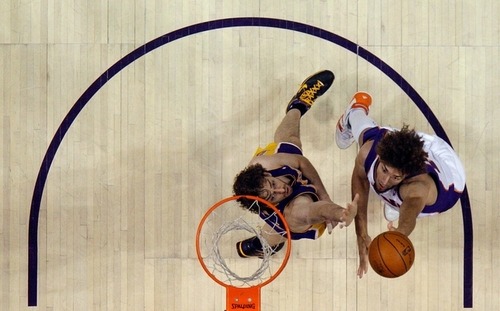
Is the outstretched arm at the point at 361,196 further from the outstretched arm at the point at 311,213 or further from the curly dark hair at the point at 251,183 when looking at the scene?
the curly dark hair at the point at 251,183

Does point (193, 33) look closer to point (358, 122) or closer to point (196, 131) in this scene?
point (196, 131)

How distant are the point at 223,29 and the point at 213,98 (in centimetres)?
67

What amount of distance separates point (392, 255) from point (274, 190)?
1.06 meters

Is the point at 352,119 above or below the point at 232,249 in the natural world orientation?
above

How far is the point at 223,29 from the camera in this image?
5066mm

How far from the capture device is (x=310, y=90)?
4.88 meters

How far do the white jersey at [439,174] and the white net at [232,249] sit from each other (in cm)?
118

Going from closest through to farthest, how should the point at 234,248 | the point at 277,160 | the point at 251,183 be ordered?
the point at 251,183 → the point at 277,160 → the point at 234,248

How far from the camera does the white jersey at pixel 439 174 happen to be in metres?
3.99

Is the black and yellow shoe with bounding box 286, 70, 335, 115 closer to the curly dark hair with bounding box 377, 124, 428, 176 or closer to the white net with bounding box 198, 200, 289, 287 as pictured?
the white net with bounding box 198, 200, 289, 287

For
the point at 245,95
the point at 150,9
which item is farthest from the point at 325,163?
the point at 150,9

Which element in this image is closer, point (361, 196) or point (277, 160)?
point (361, 196)

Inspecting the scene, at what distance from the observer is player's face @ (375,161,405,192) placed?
3648 millimetres

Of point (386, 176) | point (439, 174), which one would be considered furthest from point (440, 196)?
point (386, 176)
